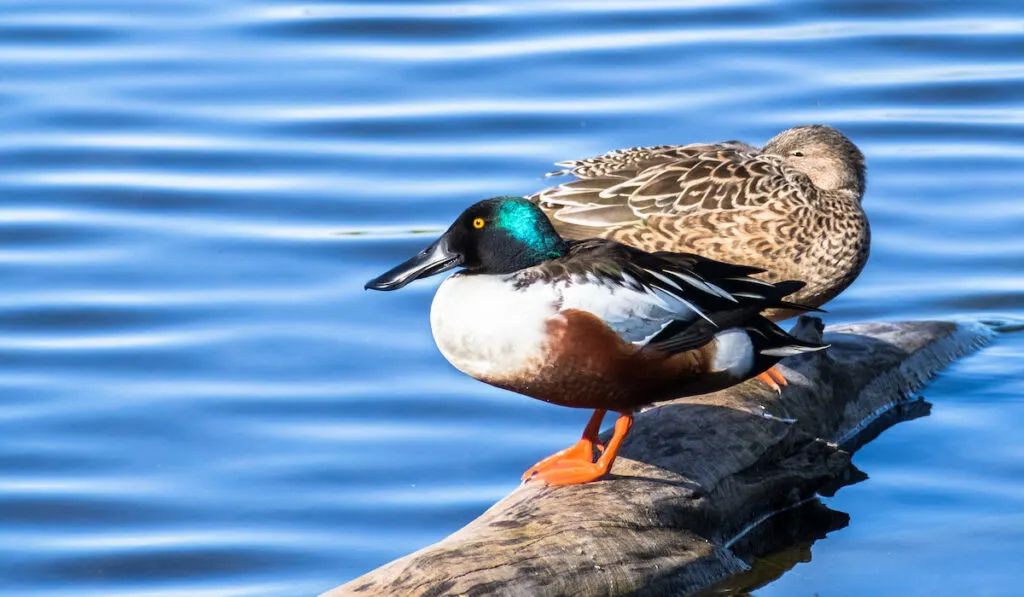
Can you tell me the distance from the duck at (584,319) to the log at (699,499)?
0.70 ft

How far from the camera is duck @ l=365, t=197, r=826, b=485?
15.3 feet

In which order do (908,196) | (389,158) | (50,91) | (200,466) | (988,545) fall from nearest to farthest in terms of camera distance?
1. (988,545)
2. (200,466)
3. (908,196)
4. (389,158)
5. (50,91)

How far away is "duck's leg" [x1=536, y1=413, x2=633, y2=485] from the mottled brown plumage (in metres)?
1.17

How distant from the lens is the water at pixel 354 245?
5.77m

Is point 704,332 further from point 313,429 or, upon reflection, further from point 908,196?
point 908,196

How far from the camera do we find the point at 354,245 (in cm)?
841

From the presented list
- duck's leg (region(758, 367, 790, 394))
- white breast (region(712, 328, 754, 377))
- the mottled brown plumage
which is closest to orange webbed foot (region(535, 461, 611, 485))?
white breast (region(712, 328, 754, 377))

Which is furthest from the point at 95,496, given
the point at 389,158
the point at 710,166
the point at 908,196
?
the point at 908,196

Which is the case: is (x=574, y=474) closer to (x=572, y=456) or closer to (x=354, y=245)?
(x=572, y=456)

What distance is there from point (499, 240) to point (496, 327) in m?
0.33

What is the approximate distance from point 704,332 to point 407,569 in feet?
3.96

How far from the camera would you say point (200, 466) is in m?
6.26

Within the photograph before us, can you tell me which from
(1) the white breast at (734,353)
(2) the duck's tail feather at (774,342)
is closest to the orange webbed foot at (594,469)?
(1) the white breast at (734,353)

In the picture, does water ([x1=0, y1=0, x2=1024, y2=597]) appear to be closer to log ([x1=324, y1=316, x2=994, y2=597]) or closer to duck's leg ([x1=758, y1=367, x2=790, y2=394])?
log ([x1=324, y1=316, x2=994, y2=597])
